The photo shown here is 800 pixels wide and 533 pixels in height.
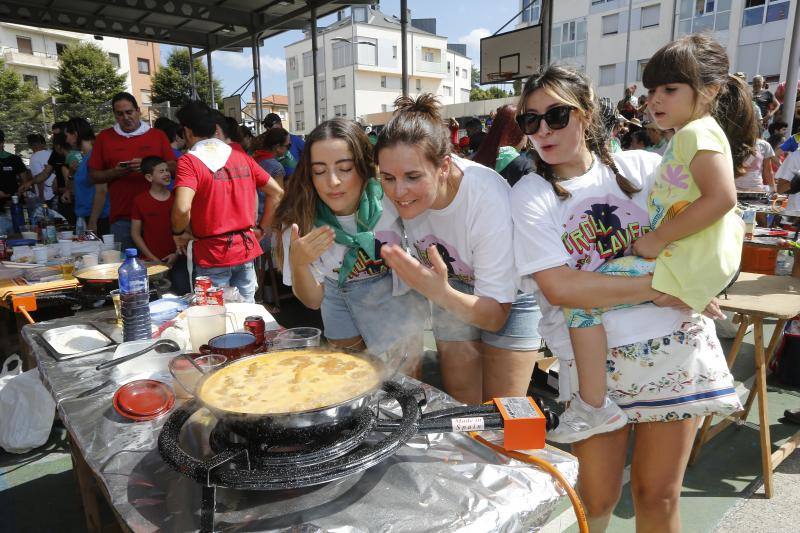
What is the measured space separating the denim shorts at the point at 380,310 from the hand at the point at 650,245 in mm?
918

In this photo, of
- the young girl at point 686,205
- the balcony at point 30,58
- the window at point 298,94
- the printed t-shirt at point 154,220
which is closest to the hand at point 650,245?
the young girl at point 686,205

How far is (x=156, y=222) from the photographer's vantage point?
405cm

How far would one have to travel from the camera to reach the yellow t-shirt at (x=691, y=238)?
140 cm

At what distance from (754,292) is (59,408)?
126 inches

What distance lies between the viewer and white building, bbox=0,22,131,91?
37875 millimetres

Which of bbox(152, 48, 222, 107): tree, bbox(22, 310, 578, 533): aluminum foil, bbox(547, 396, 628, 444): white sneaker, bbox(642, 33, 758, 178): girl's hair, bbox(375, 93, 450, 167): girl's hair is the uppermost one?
bbox(152, 48, 222, 107): tree

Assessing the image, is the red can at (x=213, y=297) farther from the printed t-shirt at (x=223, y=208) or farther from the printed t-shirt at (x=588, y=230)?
the printed t-shirt at (x=588, y=230)

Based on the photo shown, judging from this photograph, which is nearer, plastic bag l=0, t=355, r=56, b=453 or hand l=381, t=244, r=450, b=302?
hand l=381, t=244, r=450, b=302

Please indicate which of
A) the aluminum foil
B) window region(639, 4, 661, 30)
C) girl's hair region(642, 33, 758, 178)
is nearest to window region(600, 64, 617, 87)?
window region(639, 4, 661, 30)

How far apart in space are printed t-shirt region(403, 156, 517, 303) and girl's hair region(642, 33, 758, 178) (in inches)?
24.0

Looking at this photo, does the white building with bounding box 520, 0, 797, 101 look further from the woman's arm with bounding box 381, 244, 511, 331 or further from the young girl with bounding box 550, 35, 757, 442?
the woman's arm with bounding box 381, 244, 511, 331

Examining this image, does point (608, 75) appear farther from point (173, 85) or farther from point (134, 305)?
point (173, 85)

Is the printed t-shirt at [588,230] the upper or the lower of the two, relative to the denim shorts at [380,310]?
upper

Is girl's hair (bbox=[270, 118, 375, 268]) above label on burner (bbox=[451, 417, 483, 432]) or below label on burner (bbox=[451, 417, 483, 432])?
above
